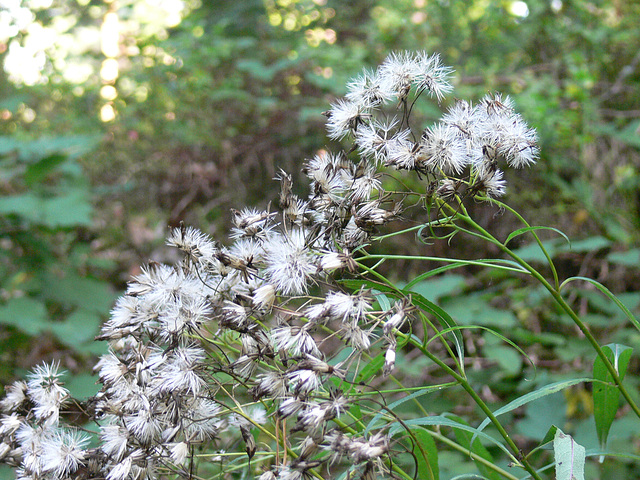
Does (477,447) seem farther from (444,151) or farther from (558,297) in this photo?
(444,151)

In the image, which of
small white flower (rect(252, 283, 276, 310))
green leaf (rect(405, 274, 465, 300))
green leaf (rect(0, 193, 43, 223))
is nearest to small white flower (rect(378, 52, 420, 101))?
small white flower (rect(252, 283, 276, 310))

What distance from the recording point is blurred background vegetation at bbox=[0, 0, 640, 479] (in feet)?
8.41

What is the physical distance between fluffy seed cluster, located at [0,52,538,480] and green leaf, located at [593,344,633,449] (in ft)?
1.08

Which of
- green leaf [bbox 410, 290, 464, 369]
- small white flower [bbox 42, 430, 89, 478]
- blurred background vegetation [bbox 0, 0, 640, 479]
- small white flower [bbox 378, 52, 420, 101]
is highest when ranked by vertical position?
small white flower [bbox 378, 52, 420, 101]

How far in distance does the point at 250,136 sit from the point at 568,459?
3.07 meters

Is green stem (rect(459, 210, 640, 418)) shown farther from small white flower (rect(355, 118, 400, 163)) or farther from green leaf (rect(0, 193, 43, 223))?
green leaf (rect(0, 193, 43, 223))

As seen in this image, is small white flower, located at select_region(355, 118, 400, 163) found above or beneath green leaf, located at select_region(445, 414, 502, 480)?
above

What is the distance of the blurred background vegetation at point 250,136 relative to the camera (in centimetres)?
256

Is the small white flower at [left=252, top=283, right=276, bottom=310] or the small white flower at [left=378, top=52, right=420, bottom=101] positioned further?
the small white flower at [left=378, top=52, right=420, bottom=101]

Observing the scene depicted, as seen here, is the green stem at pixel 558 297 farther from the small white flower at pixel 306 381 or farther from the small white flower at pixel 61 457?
the small white flower at pixel 61 457

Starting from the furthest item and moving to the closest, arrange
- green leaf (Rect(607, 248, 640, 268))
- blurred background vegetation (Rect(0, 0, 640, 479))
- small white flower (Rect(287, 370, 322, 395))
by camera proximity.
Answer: blurred background vegetation (Rect(0, 0, 640, 479)) < green leaf (Rect(607, 248, 640, 268)) < small white flower (Rect(287, 370, 322, 395))

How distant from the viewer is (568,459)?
2.10ft

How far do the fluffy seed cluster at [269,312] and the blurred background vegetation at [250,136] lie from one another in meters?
1.29

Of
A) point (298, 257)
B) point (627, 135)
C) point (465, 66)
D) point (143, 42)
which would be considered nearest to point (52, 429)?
point (298, 257)
